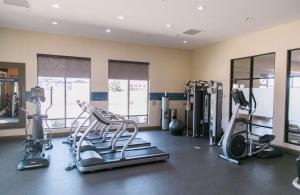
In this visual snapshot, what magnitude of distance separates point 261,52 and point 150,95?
414 centimetres

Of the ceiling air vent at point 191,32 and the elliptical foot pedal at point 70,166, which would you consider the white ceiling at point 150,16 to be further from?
the elliptical foot pedal at point 70,166

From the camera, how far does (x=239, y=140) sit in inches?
187

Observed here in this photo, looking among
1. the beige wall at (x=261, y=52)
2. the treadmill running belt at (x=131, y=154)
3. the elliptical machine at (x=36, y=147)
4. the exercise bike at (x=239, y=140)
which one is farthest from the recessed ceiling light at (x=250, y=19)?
the elliptical machine at (x=36, y=147)

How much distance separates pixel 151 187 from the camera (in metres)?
3.38

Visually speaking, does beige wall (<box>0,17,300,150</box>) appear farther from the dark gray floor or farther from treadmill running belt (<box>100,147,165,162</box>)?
treadmill running belt (<box>100,147,165,162</box>)

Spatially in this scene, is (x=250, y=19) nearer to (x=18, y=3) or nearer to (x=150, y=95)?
(x=150, y=95)

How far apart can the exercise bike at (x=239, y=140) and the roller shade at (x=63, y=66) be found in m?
4.96

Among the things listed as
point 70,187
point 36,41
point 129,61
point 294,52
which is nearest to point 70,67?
point 36,41

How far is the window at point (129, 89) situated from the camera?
25.4 feet

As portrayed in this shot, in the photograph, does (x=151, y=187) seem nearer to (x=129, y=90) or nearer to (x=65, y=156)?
(x=65, y=156)

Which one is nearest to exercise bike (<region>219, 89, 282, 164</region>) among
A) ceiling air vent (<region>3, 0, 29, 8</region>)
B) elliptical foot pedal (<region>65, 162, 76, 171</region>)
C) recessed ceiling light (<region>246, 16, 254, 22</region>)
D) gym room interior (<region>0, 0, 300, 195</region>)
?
gym room interior (<region>0, 0, 300, 195</region>)

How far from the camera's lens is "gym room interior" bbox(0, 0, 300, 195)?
3.88 m

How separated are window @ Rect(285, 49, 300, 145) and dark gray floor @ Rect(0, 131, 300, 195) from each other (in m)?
0.64

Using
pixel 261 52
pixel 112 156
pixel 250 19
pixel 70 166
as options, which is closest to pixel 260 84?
pixel 261 52
